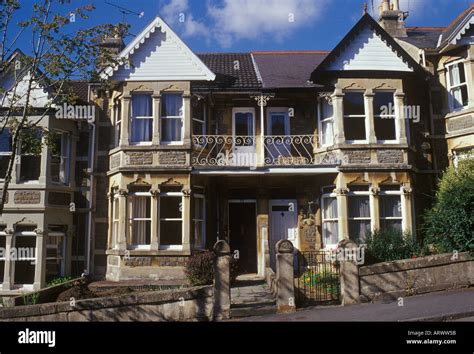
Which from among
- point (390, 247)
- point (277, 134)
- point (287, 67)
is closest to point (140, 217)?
point (277, 134)

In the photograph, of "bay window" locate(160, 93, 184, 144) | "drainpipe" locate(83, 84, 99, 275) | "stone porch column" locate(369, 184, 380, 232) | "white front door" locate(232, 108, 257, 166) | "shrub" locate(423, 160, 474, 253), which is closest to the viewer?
"shrub" locate(423, 160, 474, 253)

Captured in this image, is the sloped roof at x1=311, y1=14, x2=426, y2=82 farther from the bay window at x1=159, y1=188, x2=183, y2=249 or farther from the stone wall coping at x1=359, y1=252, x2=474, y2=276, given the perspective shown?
the stone wall coping at x1=359, y1=252, x2=474, y2=276

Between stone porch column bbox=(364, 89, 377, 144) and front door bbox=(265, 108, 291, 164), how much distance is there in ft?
9.94

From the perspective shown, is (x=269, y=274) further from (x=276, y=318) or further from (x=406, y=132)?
(x=406, y=132)

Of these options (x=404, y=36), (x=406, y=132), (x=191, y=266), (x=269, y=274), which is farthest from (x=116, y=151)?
(x=404, y=36)

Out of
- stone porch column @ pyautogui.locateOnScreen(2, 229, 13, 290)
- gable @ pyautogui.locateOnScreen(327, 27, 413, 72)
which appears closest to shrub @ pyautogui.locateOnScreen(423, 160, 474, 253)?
gable @ pyautogui.locateOnScreen(327, 27, 413, 72)

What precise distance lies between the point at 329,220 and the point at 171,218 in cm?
574

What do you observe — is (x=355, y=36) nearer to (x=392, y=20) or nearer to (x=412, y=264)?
(x=392, y=20)

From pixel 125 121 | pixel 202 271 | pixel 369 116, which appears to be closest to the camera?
pixel 202 271

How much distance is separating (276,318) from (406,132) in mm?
9603

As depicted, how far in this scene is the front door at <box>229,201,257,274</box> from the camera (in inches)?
699

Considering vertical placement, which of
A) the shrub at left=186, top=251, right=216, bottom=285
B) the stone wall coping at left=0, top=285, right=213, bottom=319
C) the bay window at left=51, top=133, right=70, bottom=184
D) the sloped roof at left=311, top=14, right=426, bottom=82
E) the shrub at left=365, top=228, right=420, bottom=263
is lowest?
the stone wall coping at left=0, top=285, right=213, bottom=319

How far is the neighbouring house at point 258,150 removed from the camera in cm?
1596

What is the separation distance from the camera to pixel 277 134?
1812cm
